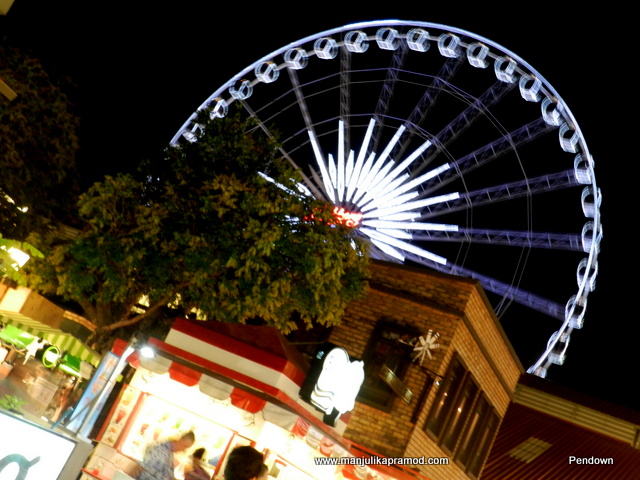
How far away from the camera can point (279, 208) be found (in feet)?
47.2

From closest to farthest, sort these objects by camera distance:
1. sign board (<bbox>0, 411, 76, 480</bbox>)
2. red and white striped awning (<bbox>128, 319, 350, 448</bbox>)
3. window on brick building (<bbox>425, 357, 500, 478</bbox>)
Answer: sign board (<bbox>0, 411, 76, 480</bbox>), red and white striped awning (<bbox>128, 319, 350, 448</bbox>), window on brick building (<bbox>425, 357, 500, 478</bbox>)

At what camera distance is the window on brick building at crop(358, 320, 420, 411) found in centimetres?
1404

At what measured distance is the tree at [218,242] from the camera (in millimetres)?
14203

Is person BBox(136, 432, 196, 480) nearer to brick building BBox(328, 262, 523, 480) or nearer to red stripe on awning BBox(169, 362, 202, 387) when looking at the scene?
red stripe on awning BBox(169, 362, 202, 387)

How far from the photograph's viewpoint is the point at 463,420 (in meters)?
16.0

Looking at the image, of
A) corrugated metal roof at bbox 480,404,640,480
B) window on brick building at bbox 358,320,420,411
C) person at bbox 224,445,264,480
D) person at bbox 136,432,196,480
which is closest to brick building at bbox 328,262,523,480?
window on brick building at bbox 358,320,420,411

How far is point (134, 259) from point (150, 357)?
4.42 m

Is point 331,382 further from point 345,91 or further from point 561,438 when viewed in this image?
point 345,91

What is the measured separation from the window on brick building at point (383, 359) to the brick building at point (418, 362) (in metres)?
0.02

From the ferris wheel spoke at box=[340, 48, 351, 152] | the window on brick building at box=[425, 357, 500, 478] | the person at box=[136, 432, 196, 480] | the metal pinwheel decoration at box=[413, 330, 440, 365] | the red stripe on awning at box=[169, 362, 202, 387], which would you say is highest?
the ferris wheel spoke at box=[340, 48, 351, 152]

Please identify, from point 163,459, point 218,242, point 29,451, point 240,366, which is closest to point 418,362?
point 240,366

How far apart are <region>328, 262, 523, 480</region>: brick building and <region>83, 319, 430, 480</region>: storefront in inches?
82.0

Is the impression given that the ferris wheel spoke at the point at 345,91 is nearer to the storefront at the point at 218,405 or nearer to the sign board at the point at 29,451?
the storefront at the point at 218,405

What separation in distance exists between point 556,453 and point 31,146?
618 inches
